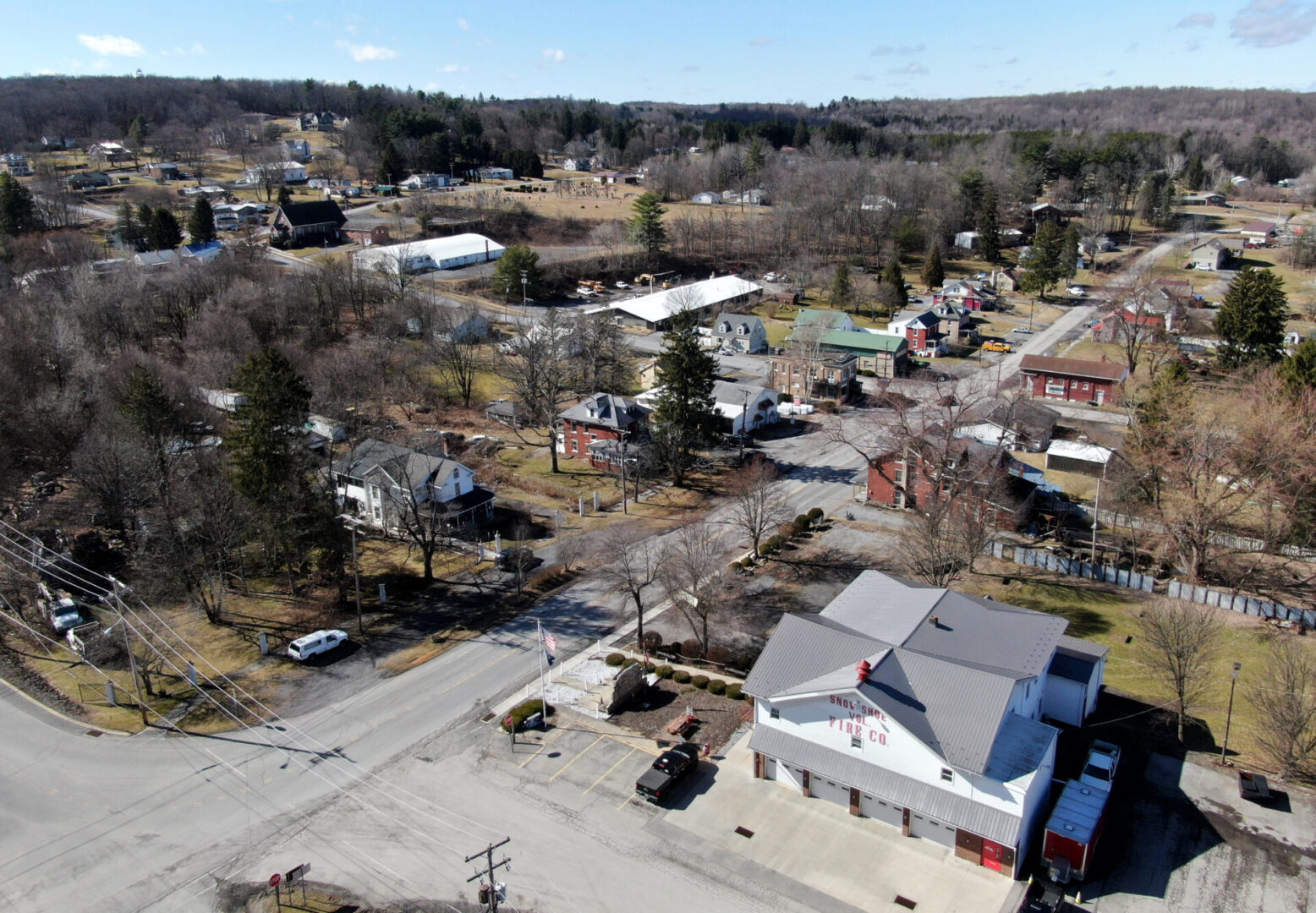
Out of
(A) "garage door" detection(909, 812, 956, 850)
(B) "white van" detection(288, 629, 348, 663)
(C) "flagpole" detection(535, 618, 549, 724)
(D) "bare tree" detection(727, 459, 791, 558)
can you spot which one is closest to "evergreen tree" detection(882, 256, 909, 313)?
(D) "bare tree" detection(727, 459, 791, 558)

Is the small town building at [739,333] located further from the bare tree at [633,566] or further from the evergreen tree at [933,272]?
the bare tree at [633,566]

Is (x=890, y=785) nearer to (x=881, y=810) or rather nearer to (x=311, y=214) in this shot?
(x=881, y=810)

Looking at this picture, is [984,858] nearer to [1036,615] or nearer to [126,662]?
[1036,615]

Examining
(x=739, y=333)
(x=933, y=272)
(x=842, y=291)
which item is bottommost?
(x=739, y=333)

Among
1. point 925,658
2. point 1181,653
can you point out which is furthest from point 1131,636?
point 925,658

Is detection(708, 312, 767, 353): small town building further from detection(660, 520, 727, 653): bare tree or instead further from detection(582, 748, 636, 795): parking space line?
detection(582, 748, 636, 795): parking space line

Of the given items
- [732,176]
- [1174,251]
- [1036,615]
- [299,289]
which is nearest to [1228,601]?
[1036,615]

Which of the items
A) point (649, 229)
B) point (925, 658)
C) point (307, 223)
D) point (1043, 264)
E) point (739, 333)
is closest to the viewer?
point (925, 658)
